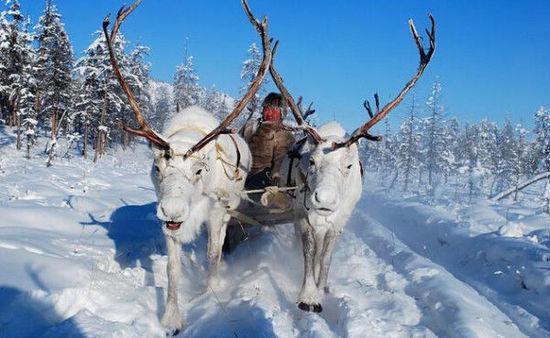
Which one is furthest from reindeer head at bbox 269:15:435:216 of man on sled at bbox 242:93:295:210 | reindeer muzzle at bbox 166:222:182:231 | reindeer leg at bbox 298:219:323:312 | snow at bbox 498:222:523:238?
snow at bbox 498:222:523:238

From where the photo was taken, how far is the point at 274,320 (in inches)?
191

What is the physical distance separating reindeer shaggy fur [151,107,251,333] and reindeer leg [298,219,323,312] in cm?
120

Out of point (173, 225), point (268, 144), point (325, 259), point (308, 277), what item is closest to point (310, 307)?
point (308, 277)

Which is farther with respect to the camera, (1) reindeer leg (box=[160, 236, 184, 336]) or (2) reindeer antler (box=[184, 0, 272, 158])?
(2) reindeer antler (box=[184, 0, 272, 158])

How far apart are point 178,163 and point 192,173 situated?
0.65 ft

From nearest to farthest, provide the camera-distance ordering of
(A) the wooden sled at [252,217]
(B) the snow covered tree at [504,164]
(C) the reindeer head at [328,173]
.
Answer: (C) the reindeer head at [328,173] → (A) the wooden sled at [252,217] → (B) the snow covered tree at [504,164]

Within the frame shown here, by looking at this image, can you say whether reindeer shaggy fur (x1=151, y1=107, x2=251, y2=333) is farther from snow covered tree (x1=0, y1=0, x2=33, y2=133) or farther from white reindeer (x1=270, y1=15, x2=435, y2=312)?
snow covered tree (x1=0, y1=0, x2=33, y2=133)

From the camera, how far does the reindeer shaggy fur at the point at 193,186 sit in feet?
16.3

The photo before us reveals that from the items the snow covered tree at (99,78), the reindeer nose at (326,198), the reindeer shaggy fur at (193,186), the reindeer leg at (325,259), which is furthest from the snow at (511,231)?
the snow covered tree at (99,78)

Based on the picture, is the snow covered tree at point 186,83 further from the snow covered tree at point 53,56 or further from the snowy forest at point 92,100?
the snow covered tree at point 53,56

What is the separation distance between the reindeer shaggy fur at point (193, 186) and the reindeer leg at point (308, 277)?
120 centimetres

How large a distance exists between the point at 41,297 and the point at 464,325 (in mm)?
4416

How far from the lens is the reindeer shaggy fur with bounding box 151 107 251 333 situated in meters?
4.96

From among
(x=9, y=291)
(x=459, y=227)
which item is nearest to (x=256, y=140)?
(x=9, y=291)
